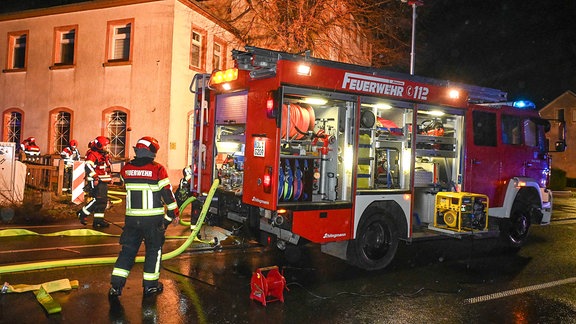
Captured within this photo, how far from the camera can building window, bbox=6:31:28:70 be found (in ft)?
61.9

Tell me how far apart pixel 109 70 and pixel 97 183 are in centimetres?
907

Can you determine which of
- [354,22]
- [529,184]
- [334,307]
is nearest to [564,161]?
[354,22]

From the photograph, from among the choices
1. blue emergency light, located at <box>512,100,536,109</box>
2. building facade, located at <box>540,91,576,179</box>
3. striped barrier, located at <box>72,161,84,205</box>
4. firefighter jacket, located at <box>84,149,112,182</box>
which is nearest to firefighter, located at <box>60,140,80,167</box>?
striped barrier, located at <box>72,161,84,205</box>

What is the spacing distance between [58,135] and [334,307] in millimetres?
15742

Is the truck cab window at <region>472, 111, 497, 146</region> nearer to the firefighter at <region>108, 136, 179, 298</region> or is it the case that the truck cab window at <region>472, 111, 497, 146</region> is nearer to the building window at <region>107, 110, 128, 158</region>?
the firefighter at <region>108, 136, 179, 298</region>

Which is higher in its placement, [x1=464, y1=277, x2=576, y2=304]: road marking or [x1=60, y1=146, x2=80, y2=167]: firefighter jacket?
[x1=60, y1=146, x2=80, y2=167]: firefighter jacket

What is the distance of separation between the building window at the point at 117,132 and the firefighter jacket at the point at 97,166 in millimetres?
7443

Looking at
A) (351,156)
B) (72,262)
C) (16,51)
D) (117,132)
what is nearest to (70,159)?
(117,132)

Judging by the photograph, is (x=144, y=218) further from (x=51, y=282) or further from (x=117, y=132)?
(x=117, y=132)

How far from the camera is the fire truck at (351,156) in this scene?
585 centimetres

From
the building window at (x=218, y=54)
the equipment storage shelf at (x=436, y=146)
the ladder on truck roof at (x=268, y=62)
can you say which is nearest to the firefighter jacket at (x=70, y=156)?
the building window at (x=218, y=54)

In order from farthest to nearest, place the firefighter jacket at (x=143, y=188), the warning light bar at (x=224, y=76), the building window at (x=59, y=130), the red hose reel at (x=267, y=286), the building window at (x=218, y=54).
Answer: the building window at (x=218, y=54)
the building window at (x=59, y=130)
the warning light bar at (x=224, y=76)
the firefighter jacket at (x=143, y=188)
the red hose reel at (x=267, y=286)

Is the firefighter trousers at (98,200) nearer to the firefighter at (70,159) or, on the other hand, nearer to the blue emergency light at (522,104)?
the firefighter at (70,159)

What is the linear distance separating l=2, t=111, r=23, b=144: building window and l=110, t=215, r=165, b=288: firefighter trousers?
16226 mm
